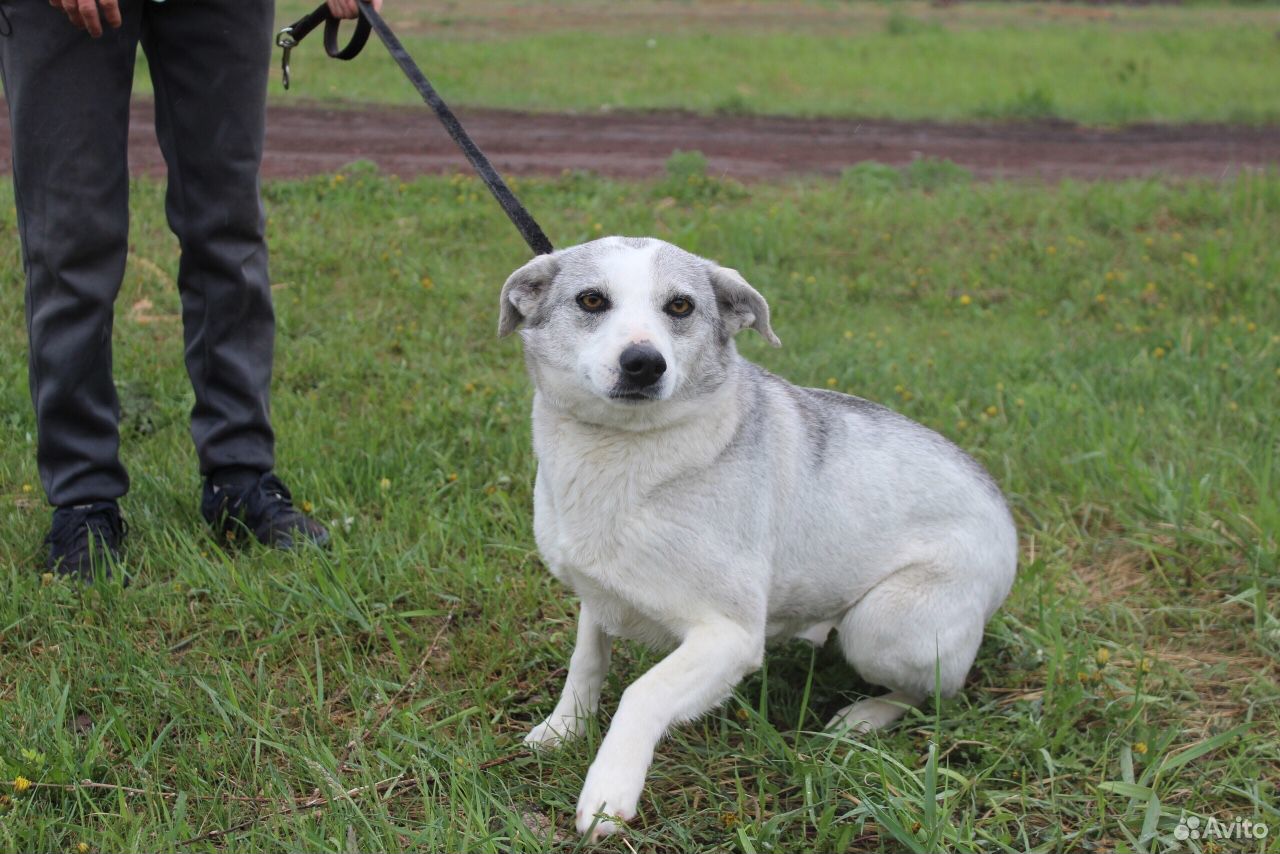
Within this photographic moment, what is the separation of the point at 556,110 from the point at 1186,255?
5787mm

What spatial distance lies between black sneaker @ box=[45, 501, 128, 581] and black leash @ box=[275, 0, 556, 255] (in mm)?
1406

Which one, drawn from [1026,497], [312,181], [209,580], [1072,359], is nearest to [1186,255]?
[1072,359]

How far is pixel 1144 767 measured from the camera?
8.91ft

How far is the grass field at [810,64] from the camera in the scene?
11.2 m

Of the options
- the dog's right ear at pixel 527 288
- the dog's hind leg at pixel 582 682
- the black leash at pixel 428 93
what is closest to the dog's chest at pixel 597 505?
the dog's hind leg at pixel 582 682

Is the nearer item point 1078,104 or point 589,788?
point 589,788

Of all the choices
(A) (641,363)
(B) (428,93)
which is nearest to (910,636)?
(A) (641,363)

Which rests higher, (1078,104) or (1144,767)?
(1078,104)

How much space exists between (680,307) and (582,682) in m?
0.92

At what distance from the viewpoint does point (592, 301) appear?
2574mm

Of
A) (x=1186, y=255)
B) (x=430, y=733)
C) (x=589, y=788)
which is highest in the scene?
(x=1186, y=255)

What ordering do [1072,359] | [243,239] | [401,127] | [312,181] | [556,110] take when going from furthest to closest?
[556,110] < [401,127] < [312,181] < [1072,359] < [243,239]

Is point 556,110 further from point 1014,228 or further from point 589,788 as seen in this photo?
point 589,788

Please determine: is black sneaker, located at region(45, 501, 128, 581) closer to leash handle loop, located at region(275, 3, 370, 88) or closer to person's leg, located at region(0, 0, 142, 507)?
person's leg, located at region(0, 0, 142, 507)
